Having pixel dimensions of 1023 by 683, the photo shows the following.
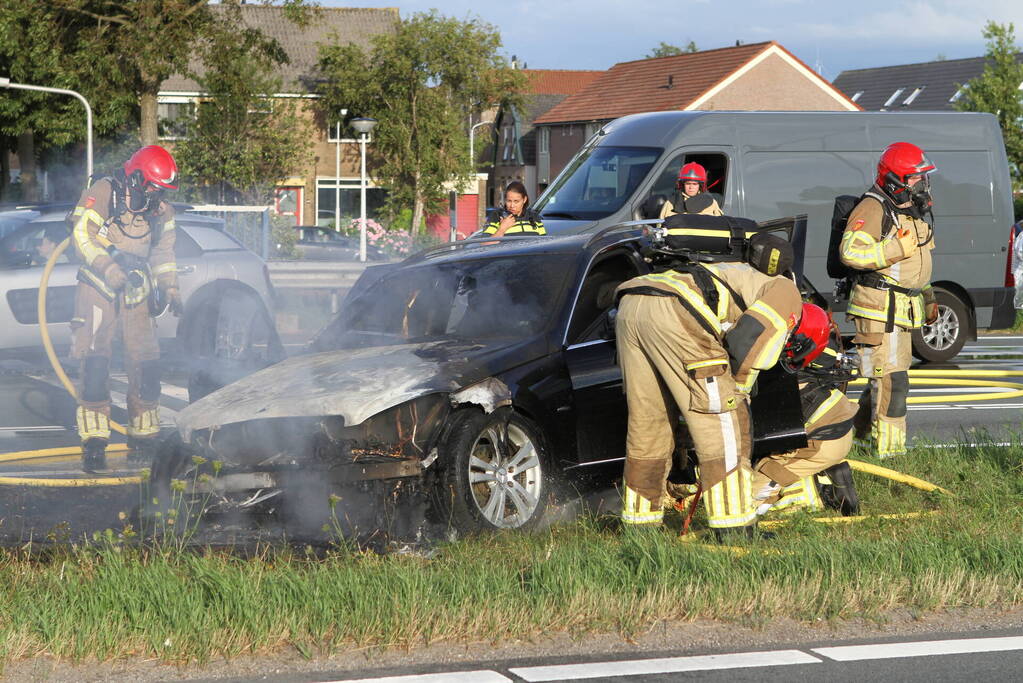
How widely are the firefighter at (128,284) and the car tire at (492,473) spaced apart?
3.11 metres

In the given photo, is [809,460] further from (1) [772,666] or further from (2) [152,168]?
(2) [152,168]

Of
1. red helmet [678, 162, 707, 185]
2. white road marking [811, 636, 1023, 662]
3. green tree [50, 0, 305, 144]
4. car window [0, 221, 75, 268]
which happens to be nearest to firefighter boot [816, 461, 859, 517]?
white road marking [811, 636, 1023, 662]

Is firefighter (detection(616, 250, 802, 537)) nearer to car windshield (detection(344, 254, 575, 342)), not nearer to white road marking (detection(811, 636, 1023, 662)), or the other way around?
white road marking (detection(811, 636, 1023, 662))

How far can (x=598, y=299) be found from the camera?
23.4ft

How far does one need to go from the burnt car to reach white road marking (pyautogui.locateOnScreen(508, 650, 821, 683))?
1.59 metres

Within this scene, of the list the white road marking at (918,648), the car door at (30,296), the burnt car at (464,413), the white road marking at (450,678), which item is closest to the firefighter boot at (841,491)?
the burnt car at (464,413)

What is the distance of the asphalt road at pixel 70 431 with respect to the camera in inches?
266

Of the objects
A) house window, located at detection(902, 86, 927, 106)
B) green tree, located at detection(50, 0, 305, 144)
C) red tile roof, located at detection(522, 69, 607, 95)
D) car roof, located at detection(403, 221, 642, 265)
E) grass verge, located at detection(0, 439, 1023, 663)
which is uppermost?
red tile roof, located at detection(522, 69, 607, 95)

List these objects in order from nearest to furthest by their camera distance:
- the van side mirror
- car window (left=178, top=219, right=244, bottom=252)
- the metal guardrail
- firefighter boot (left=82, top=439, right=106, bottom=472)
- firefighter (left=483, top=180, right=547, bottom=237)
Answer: firefighter boot (left=82, top=439, right=106, bottom=472) < firefighter (left=483, top=180, right=547, bottom=237) < car window (left=178, top=219, right=244, bottom=252) < the van side mirror < the metal guardrail

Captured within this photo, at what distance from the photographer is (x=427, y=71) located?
52.1 metres

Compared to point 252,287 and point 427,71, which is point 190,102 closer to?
point 427,71

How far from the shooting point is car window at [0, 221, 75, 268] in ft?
38.4

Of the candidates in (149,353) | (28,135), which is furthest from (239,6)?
(149,353)

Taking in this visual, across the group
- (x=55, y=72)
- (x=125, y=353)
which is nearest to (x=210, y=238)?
(x=125, y=353)
